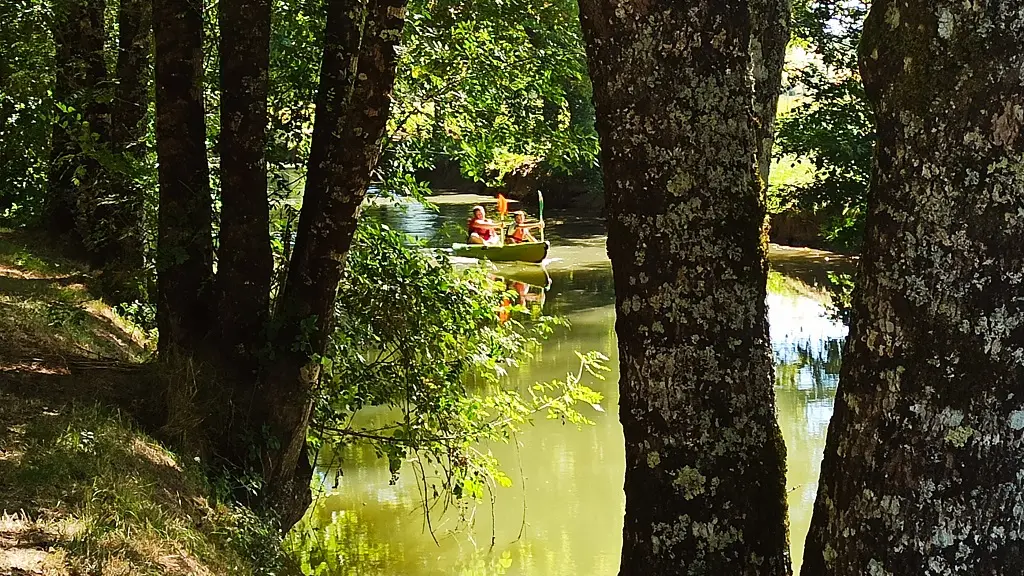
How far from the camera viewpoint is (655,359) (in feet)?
7.28

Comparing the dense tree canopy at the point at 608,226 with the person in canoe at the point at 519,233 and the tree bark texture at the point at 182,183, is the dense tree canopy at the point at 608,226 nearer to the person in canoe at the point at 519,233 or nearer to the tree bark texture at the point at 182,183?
the tree bark texture at the point at 182,183

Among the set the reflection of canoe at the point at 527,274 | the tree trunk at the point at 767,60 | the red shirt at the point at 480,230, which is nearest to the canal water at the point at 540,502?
the tree trunk at the point at 767,60

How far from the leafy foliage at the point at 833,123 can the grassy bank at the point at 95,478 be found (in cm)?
734

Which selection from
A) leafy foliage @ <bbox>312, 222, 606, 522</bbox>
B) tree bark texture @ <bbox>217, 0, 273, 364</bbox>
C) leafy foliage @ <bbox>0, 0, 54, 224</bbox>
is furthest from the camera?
leafy foliage @ <bbox>0, 0, 54, 224</bbox>

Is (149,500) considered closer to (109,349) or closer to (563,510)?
(109,349)

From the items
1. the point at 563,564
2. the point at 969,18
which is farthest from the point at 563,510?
the point at 969,18

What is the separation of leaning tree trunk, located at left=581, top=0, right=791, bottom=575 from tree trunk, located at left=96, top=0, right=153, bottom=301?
4.97 metres

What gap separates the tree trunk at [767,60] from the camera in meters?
2.40

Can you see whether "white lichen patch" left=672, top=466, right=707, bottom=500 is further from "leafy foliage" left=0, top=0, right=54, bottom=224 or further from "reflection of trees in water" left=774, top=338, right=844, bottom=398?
"reflection of trees in water" left=774, top=338, right=844, bottom=398

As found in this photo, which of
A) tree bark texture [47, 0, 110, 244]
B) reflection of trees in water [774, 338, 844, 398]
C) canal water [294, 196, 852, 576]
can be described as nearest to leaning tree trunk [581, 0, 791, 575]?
canal water [294, 196, 852, 576]

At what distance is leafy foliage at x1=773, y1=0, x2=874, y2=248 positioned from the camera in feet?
33.3

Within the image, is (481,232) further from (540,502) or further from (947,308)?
(947,308)

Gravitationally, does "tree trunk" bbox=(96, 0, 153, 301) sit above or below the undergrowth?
above

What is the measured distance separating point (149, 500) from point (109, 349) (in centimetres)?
266
